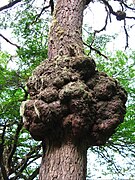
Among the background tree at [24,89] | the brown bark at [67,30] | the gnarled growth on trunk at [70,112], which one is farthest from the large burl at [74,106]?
the background tree at [24,89]

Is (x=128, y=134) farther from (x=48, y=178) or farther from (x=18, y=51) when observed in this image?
(x=48, y=178)

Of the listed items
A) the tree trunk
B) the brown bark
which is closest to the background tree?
the brown bark

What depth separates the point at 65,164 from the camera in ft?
5.07

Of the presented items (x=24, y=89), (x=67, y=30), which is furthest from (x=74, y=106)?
(x=24, y=89)

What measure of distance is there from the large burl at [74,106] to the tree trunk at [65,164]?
5cm

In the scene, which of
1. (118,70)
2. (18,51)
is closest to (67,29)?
(18,51)

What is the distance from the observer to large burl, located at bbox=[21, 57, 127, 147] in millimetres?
1557

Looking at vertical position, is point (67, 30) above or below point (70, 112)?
above

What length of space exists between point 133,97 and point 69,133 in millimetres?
3766

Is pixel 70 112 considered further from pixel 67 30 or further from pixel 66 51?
pixel 67 30

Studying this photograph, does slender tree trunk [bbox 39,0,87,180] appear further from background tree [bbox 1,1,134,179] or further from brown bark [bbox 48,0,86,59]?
background tree [bbox 1,1,134,179]

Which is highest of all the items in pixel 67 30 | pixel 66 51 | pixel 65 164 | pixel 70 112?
pixel 67 30

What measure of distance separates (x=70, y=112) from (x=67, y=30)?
837 mm

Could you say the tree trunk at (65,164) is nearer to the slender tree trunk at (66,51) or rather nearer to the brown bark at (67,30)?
the slender tree trunk at (66,51)
